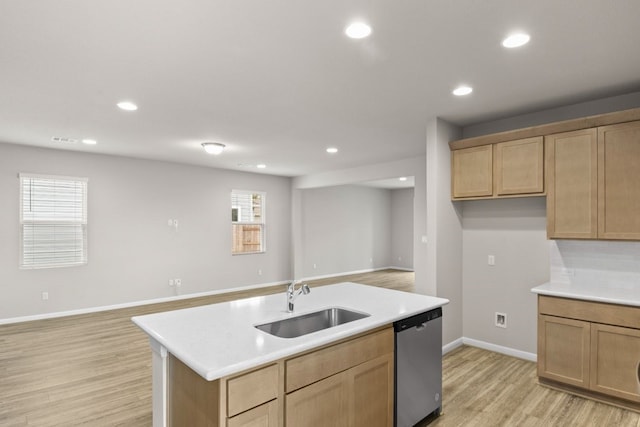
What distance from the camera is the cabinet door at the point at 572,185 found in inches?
118

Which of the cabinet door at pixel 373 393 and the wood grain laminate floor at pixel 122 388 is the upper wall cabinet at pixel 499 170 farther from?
the cabinet door at pixel 373 393

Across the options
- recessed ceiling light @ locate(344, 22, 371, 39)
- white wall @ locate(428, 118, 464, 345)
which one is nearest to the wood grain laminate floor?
white wall @ locate(428, 118, 464, 345)

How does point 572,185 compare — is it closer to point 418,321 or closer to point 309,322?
point 418,321

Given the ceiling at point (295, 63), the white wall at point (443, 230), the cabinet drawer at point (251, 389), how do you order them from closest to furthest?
1. the cabinet drawer at point (251, 389)
2. the ceiling at point (295, 63)
3. the white wall at point (443, 230)

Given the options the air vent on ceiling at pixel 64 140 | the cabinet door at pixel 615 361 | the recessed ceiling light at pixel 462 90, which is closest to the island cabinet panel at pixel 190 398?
the recessed ceiling light at pixel 462 90

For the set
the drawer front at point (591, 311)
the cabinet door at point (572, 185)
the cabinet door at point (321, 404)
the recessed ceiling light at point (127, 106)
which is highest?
the recessed ceiling light at point (127, 106)

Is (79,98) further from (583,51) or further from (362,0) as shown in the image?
(583,51)

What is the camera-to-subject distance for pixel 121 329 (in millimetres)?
4797

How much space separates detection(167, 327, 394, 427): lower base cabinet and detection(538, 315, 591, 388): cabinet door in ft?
5.75

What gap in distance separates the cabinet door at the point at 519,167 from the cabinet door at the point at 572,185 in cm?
8

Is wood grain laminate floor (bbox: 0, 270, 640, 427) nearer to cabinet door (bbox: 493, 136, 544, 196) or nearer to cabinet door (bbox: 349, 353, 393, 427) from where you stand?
cabinet door (bbox: 349, 353, 393, 427)

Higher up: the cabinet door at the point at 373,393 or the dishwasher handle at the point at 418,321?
the dishwasher handle at the point at 418,321

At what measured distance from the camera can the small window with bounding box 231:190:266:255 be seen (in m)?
7.68

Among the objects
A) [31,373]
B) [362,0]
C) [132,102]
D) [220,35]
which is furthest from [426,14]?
[31,373]
